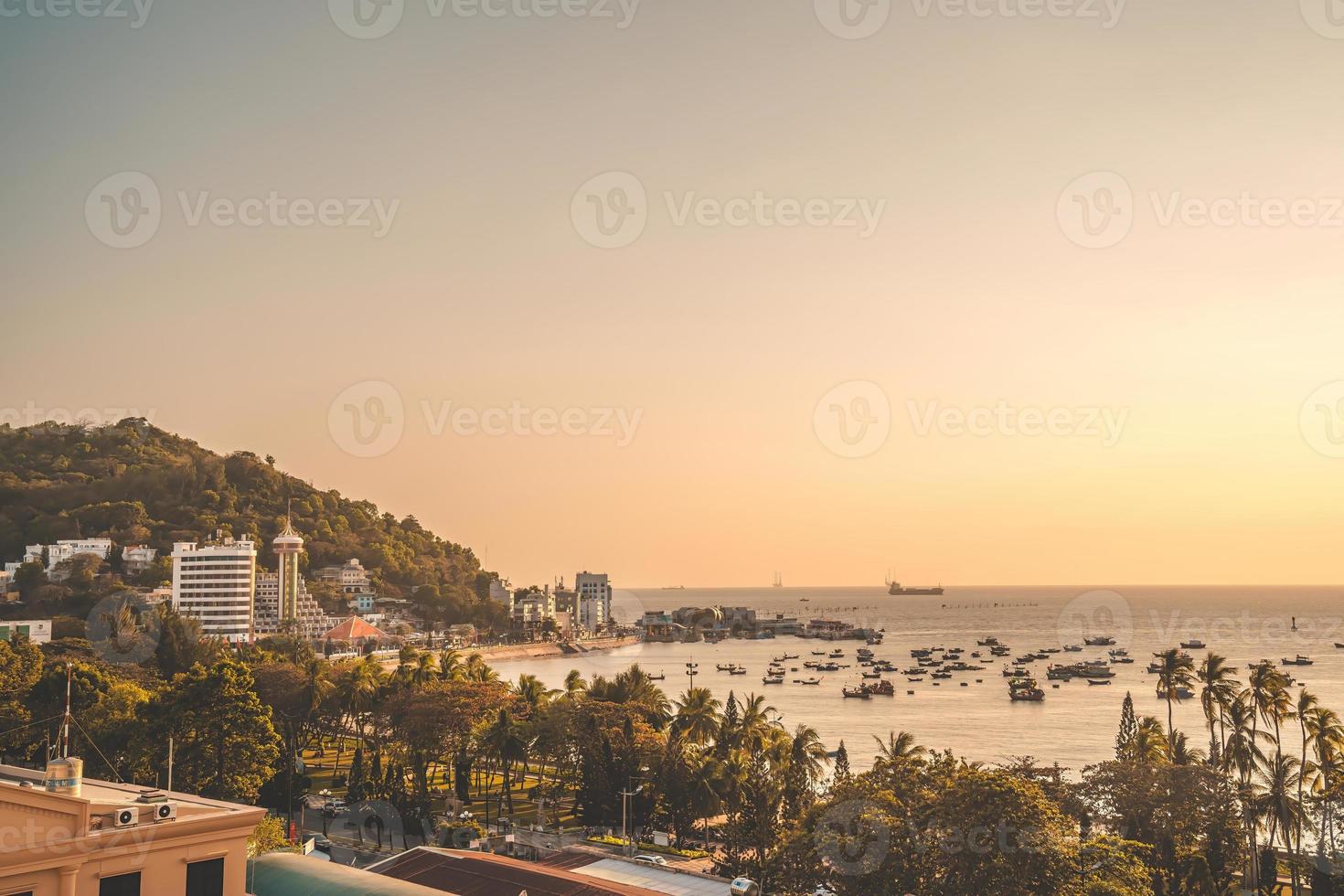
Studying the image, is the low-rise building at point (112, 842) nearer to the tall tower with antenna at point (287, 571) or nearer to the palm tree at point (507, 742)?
the palm tree at point (507, 742)

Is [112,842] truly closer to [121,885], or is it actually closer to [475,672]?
[121,885]

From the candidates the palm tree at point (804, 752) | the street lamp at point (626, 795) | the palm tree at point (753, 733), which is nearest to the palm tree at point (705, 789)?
the street lamp at point (626, 795)

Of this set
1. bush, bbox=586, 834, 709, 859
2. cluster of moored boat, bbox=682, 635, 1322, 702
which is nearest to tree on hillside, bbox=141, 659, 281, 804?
bush, bbox=586, 834, 709, 859

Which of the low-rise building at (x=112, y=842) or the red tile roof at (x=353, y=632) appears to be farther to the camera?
the red tile roof at (x=353, y=632)

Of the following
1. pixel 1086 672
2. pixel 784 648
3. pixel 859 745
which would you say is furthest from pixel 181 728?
pixel 784 648

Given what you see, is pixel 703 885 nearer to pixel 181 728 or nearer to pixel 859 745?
pixel 181 728

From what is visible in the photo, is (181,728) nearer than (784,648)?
Yes
